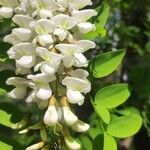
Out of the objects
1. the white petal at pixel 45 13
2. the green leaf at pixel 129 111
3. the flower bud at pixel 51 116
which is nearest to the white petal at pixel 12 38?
the white petal at pixel 45 13

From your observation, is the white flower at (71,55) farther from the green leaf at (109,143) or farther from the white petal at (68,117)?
the green leaf at (109,143)

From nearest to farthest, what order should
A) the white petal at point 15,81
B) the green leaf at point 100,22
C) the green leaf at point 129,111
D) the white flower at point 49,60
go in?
the white flower at point 49,60 < the white petal at point 15,81 < the green leaf at point 100,22 < the green leaf at point 129,111

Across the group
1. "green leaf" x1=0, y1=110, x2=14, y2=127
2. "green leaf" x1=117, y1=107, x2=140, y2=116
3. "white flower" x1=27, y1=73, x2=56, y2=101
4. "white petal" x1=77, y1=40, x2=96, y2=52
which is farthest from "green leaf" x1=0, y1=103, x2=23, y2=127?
"green leaf" x1=117, y1=107, x2=140, y2=116

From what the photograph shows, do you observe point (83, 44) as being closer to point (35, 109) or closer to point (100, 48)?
point (35, 109)

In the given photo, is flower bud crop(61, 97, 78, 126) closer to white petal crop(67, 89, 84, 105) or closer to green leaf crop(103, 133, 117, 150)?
white petal crop(67, 89, 84, 105)

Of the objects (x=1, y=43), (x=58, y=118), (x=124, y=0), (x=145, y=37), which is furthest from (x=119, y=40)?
(x=58, y=118)

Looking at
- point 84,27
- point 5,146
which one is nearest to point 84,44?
point 84,27
